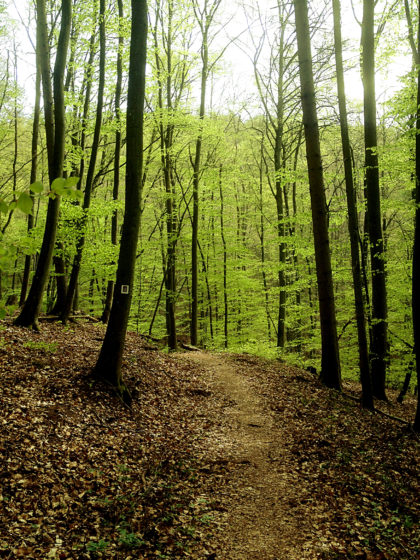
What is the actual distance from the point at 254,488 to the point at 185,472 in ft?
3.41

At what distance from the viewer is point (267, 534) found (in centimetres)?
443

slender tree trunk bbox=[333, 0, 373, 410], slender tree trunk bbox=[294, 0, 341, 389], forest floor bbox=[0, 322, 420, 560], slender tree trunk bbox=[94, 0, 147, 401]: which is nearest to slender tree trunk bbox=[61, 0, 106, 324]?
forest floor bbox=[0, 322, 420, 560]

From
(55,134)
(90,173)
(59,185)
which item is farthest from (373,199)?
(59,185)

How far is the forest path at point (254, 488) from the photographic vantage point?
423cm

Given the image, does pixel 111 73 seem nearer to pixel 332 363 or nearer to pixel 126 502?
pixel 332 363

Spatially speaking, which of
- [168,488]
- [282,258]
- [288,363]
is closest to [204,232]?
[282,258]

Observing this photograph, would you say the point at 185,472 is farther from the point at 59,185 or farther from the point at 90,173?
the point at 90,173

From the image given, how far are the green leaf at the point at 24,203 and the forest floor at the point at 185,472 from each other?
11.3 ft

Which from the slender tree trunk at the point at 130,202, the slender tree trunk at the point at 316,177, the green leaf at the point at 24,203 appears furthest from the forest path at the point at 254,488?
the green leaf at the point at 24,203

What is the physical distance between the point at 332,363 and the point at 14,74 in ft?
74.0

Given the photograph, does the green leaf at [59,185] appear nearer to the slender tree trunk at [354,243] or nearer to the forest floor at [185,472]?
the forest floor at [185,472]

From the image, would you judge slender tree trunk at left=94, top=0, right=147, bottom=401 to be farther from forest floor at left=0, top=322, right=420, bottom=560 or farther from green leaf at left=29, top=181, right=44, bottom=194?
green leaf at left=29, top=181, right=44, bottom=194

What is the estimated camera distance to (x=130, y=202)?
23.9 feet

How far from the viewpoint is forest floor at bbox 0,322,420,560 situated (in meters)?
4.00
